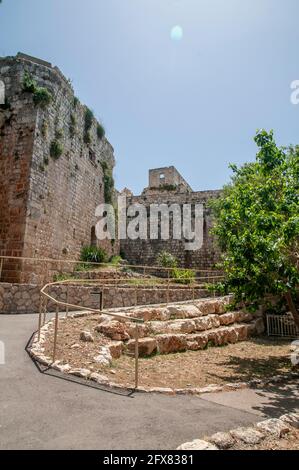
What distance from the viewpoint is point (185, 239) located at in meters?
24.1

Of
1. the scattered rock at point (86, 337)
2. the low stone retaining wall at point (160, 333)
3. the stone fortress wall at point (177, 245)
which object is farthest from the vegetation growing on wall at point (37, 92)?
the stone fortress wall at point (177, 245)

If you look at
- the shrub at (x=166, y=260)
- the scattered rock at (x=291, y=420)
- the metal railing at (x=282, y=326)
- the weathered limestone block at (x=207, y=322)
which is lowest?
the metal railing at (x=282, y=326)

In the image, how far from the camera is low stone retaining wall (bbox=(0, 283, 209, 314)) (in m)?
9.95

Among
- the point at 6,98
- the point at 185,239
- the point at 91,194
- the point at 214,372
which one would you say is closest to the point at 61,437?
the point at 214,372

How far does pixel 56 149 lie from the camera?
14703mm

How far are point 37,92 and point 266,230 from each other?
1166 cm

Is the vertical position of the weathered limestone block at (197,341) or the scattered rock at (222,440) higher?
the scattered rock at (222,440)

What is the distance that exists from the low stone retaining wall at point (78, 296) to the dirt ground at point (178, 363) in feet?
7.24

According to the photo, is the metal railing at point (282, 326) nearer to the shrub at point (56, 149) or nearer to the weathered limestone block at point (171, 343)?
the weathered limestone block at point (171, 343)

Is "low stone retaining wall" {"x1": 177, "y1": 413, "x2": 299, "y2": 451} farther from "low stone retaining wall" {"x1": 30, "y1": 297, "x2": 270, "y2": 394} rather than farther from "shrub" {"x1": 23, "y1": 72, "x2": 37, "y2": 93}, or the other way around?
"shrub" {"x1": 23, "y1": 72, "x2": 37, "y2": 93}

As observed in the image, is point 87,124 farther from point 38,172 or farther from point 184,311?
point 184,311

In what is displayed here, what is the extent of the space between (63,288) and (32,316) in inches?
73.6

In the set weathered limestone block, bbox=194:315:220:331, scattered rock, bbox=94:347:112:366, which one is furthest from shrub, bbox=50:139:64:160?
scattered rock, bbox=94:347:112:366

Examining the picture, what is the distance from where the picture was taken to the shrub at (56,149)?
14641 mm
